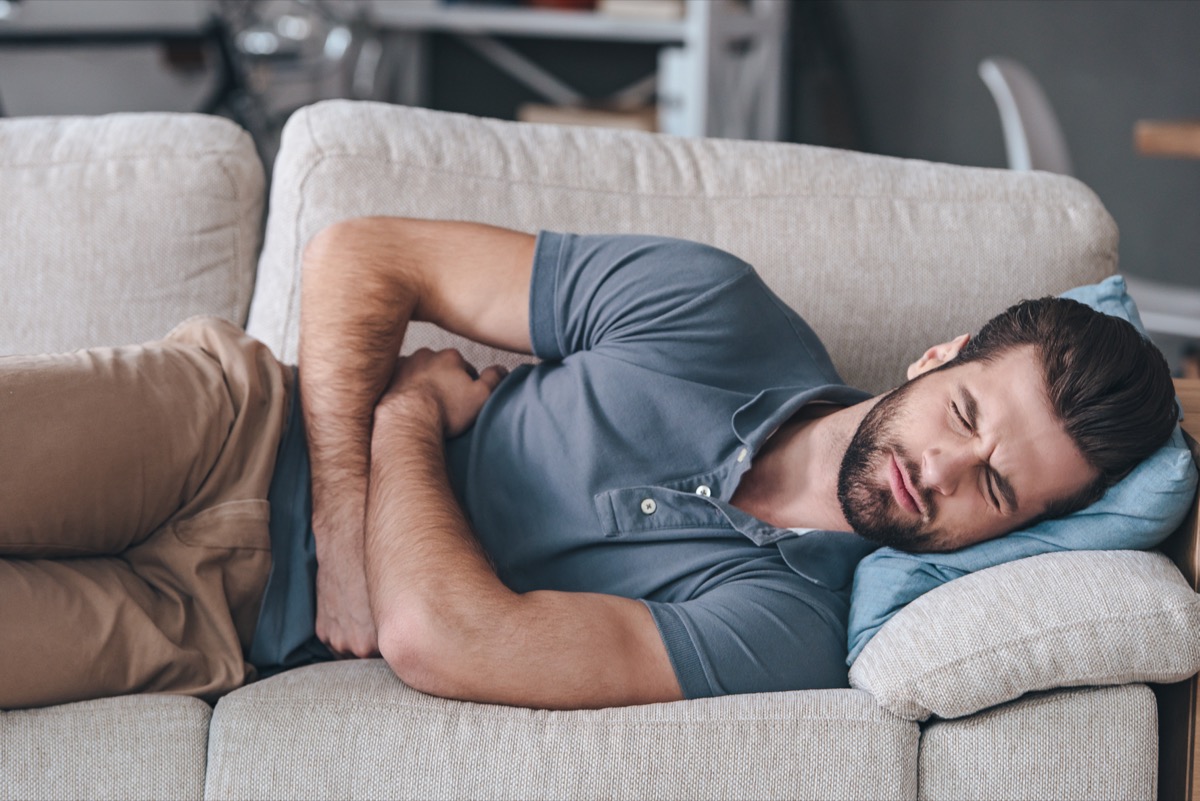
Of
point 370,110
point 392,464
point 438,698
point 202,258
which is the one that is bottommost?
point 438,698

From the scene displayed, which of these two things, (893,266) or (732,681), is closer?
(732,681)

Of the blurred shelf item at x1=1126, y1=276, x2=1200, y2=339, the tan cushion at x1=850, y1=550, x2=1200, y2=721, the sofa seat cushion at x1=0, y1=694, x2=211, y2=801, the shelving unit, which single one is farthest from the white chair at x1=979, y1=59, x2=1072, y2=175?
the sofa seat cushion at x1=0, y1=694, x2=211, y2=801

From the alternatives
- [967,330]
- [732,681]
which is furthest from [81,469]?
[967,330]

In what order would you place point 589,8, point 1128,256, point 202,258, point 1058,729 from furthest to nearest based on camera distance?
1. point 589,8
2. point 1128,256
3. point 202,258
4. point 1058,729

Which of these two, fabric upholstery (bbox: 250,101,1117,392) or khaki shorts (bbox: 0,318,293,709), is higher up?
fabric upholstery (bbox: 250,101,1117,392)

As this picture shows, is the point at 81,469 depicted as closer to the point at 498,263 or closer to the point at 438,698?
the point at 438,698

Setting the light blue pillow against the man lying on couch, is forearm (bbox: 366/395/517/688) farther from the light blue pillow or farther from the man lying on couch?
the light blue pillow

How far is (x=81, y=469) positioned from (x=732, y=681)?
2.51 feet

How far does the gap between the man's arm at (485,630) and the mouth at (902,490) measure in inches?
13.4

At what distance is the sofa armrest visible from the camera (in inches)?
48.6

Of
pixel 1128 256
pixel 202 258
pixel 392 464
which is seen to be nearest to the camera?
pixel 392 464

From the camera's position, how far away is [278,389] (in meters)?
1.55

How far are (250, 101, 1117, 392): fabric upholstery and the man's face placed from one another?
14.5 inches

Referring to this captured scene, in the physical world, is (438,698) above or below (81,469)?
below
